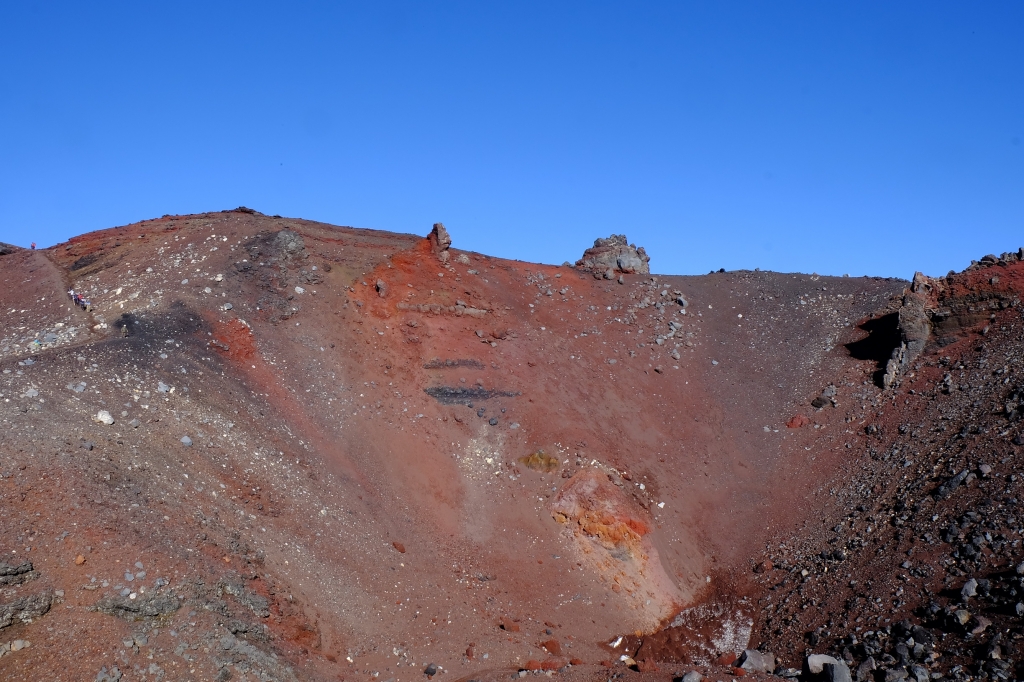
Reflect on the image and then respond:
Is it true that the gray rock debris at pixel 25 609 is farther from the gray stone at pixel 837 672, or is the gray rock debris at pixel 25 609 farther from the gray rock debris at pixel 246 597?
the gray stone at pixel 837 672

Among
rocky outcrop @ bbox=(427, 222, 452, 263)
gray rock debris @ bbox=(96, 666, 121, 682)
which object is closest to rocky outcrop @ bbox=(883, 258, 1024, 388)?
rocky outcrop @ bbox=(427, 222, 452, 263)

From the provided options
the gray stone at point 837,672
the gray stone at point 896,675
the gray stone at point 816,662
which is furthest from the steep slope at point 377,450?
the gray stone at point 896,675

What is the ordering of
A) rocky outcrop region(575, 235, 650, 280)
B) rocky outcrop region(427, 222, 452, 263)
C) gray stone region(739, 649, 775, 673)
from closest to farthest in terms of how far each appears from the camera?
gray stone region(739, 649, 775, 673), rocky outcrop region(427, 222, 452, 263), rocky outcrop region(575, 235, 650, 280)

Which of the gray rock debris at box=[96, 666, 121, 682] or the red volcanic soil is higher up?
the red volcanic soil

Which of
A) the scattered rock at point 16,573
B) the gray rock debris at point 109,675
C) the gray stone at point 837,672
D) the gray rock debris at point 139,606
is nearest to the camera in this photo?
the gray rock debris at point 109,675

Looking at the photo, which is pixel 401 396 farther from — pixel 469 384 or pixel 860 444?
pixel 860 444

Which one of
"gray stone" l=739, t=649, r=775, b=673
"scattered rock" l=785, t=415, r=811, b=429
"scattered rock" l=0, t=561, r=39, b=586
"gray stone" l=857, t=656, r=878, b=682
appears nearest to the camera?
"scattered rock" l=0, t=561, r=39, b=586

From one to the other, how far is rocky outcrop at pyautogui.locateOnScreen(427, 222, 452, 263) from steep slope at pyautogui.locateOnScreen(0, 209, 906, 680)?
13cm

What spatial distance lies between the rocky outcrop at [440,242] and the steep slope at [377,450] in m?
0.13

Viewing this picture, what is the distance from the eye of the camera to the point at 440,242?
2281cm

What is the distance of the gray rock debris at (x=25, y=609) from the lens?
410 inches

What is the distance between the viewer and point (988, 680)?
11273 mm

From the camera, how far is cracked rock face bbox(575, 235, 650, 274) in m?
27.3

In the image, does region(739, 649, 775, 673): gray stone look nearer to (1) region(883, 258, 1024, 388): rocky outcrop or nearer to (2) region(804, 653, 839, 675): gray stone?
(2) region(804, 653, 839, 675): gray stone
